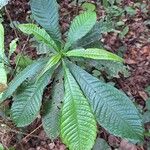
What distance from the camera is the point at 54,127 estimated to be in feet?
6.14

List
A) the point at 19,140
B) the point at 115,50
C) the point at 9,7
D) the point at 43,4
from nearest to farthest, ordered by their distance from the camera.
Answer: the point at 43,4, the point at 19,140, the point at 115,50, the point at 9,7

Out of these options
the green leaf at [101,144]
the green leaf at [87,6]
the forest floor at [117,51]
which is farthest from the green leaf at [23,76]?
the green leaf at [87,6]

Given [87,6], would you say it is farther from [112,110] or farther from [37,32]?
[112,110]

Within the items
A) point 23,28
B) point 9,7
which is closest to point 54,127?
point 23,28

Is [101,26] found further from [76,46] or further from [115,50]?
[115,50]

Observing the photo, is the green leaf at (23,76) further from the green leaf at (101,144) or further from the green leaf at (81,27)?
the green leaf at (101,144)

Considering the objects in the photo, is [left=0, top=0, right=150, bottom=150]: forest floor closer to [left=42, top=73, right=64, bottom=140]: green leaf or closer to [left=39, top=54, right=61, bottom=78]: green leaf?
[left=42, top=73, right=64, bottom=140]: green leaf

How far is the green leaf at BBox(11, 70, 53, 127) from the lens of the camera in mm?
1668

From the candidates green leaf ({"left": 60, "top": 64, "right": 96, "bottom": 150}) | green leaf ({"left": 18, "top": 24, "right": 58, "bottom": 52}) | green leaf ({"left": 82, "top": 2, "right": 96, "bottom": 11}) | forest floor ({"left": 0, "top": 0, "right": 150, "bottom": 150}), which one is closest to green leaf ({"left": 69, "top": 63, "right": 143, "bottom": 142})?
green leaf ({"left": 60, "top": 64, "right": 96, "bottom": 150})

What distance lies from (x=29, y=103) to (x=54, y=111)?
204 mm

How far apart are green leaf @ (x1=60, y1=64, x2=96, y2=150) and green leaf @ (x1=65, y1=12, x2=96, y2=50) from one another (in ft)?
0.80

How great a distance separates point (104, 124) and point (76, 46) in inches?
19.1

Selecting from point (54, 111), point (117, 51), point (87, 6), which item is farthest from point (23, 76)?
point (87, 6)

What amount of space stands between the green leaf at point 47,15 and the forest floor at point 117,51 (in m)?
0.52
